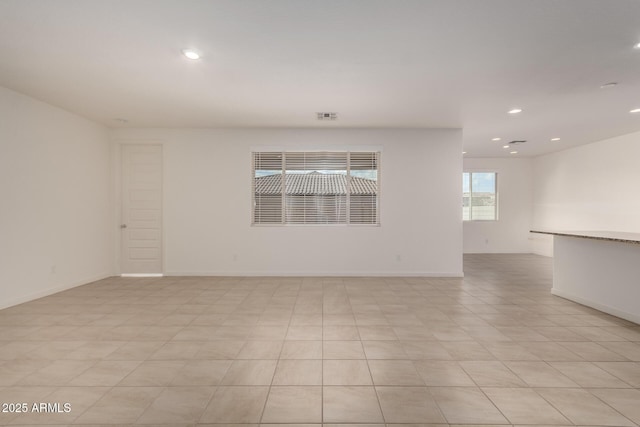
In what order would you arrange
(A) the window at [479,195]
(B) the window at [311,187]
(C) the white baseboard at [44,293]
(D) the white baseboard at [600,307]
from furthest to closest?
(A) the window at [479,195] < (B) the window at [311,187] < (C) the white baseboard at [44,293] < (D) the white baseboard at [600,307]

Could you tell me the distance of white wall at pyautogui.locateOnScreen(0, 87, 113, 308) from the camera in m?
4.02

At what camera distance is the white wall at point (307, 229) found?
586 centimetres

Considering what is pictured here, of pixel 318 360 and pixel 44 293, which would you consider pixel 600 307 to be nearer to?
pixel 318 360

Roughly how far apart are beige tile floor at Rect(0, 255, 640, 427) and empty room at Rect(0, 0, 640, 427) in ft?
0.08

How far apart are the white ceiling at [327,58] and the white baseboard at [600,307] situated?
2785 mm

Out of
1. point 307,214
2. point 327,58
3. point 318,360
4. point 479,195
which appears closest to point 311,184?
point 307,214

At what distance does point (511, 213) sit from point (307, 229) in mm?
6867

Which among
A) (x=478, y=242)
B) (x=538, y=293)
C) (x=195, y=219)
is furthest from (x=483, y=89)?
(x=478, y=242)

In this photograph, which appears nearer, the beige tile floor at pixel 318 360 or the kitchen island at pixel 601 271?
the beige tile floor at pixel 318 360

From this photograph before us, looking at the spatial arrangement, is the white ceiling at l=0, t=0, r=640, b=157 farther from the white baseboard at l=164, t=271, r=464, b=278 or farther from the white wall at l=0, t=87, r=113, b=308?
the white baseboard at l=164, t=271, r=464, b=278

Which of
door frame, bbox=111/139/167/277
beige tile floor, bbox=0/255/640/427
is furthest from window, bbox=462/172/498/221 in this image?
door frame, bbox=111/139/167/277

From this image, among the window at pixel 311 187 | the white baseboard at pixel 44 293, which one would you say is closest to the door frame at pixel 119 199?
the white baseboard at pixel 44 293

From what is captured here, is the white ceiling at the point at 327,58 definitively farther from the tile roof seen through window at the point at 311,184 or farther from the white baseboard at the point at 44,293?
the white baseboard at the point at 44,293

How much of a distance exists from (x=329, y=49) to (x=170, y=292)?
4.19 meters
